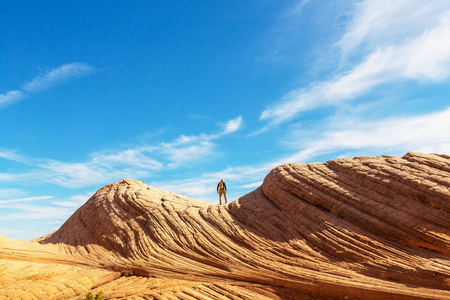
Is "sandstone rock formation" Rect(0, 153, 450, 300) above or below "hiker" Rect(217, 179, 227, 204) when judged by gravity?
below

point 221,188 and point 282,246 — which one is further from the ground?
point 221,188

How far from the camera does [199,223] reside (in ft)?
67.3

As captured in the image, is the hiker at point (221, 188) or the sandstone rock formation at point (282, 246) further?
the hiker at point (221, 188)

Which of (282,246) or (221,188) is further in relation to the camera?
(221,188)

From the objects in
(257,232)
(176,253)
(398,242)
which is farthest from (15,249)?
(398,242)

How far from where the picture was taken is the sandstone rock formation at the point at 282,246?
1509 centimetres

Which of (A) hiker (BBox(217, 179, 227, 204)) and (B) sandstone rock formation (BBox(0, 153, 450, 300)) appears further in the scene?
A: (A) hiker (BBox(217, 179, 227, 204))

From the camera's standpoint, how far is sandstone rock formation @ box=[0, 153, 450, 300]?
15.1 metres

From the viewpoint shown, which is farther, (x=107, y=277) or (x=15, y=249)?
(x=15, y=249)

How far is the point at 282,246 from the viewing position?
17.4m

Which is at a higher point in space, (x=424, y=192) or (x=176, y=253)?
(x=424, y=192)

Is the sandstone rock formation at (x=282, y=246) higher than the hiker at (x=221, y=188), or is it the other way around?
the hiker at (x=221, y=188)

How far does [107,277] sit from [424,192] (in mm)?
17639

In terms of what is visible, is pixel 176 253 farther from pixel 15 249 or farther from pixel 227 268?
pixel 15 249
